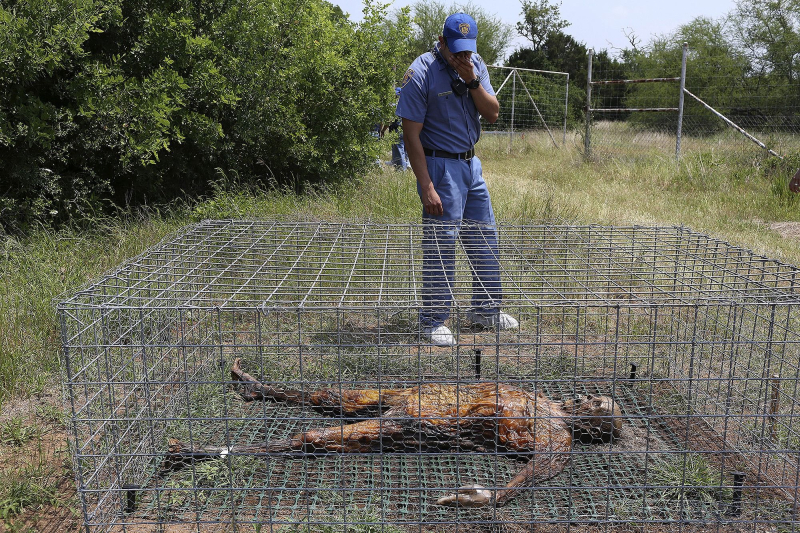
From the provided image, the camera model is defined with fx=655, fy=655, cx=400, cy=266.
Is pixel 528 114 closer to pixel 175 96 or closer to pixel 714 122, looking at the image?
pixel 714 122

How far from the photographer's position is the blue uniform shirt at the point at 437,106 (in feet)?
15.3

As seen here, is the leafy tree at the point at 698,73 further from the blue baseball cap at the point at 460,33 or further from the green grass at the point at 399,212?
the blue baseball cap at the point at 460,33

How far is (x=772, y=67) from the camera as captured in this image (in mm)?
14078

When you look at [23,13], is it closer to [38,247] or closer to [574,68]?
[38,247]

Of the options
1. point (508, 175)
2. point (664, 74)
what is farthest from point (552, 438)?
point (664, 74)

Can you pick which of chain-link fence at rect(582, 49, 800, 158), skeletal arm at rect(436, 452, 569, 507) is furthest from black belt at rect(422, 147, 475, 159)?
chain-link fence at rect(582, 49, 800, 158)

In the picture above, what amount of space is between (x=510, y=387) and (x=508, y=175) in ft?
31.5

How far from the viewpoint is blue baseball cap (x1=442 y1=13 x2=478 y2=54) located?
4445 mm

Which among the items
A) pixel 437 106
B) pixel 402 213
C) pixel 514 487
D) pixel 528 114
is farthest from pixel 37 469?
pixel 528 114

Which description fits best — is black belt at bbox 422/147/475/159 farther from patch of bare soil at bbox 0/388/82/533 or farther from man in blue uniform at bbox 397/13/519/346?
patch of bare soil at bbox 0/388/82/533

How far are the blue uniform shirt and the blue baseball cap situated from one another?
0.26 m

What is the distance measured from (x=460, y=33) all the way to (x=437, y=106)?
20.7 inches

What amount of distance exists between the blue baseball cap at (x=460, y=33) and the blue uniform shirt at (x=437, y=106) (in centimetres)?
26

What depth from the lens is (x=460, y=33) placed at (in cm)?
448
